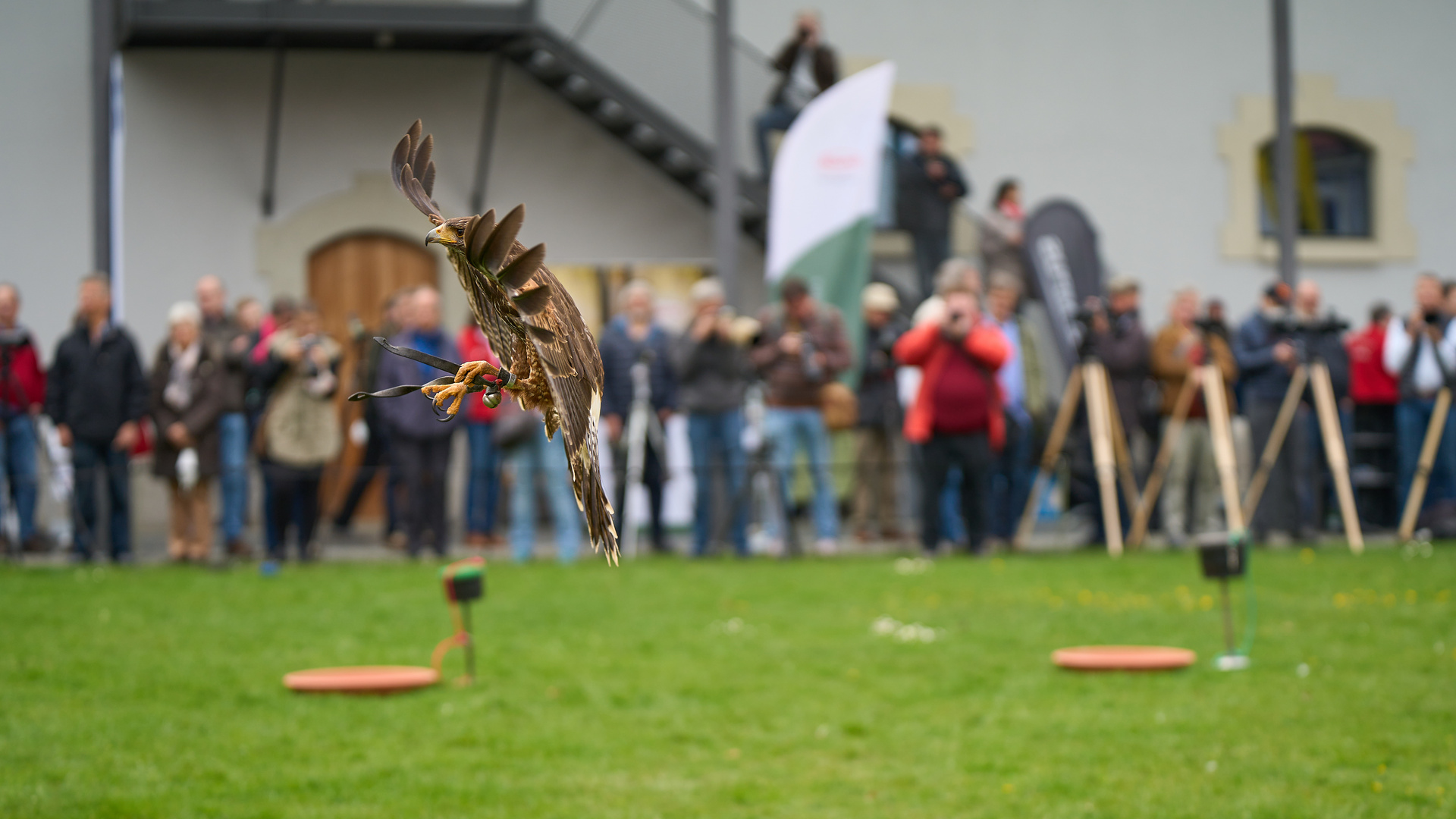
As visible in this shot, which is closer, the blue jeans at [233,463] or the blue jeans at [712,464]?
the blue jeans at [233,463]

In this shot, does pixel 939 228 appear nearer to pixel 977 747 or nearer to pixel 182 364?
pixel 182 364

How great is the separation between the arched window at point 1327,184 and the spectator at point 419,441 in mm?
9770

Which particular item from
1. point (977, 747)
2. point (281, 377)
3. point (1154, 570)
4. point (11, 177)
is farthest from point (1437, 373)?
point (11, 177)

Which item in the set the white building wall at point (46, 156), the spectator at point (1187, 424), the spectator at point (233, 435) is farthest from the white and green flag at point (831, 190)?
the white building wall at point (46, 156)

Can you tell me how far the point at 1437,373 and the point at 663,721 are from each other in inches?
339

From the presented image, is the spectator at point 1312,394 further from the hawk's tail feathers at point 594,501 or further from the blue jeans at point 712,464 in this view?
the hawk's tail feathers at point 594,501

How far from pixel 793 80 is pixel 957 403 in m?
4.17

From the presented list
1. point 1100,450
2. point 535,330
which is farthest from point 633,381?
point 535,330

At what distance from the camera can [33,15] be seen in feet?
43.2

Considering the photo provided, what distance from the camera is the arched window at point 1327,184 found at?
16.2 meters

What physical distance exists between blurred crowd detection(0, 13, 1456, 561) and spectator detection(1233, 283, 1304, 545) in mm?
21

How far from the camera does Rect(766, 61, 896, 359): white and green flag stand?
12.4 metres

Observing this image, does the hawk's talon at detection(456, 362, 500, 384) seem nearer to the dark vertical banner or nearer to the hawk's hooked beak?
the hawk's hooked beak

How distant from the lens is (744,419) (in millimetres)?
11406
